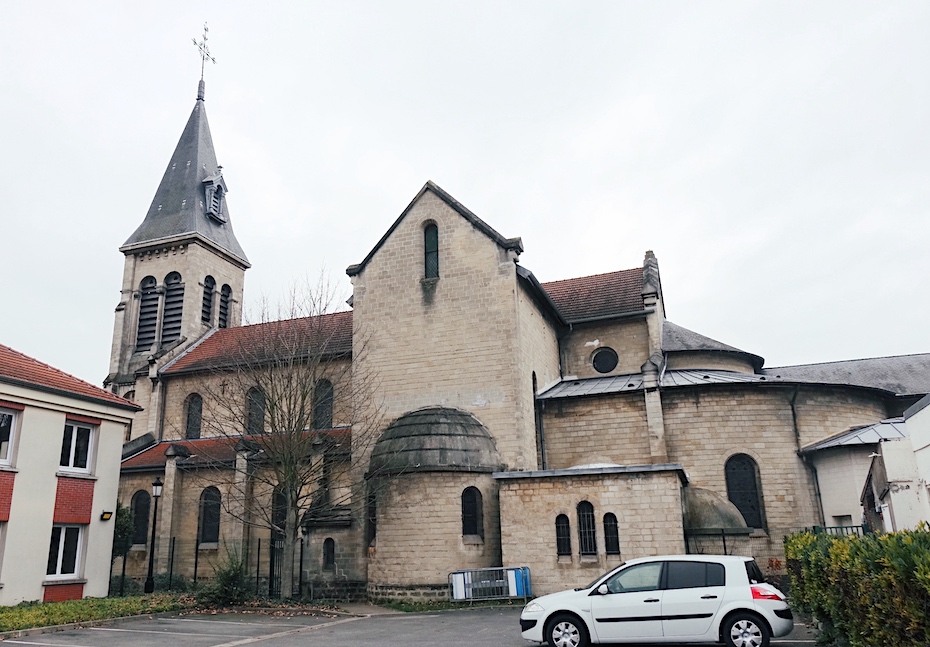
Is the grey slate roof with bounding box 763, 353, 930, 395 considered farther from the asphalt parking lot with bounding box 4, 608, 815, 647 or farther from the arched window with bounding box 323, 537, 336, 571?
the arched window with bounding box 323, 537, 336, 571

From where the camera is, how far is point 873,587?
7.33 meters

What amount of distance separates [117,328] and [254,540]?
689 inches

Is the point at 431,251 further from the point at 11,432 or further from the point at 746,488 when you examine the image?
the point at 11,432

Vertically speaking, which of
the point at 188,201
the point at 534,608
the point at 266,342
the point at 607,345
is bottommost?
the point at 534,608

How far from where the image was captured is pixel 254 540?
83.7 ft

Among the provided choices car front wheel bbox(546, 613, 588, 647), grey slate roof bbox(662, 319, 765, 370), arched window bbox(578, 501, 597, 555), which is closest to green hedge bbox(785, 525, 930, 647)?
car front wheel bbox(546, 613, 588, 647)

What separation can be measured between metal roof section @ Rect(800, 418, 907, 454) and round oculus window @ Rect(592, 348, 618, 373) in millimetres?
7656

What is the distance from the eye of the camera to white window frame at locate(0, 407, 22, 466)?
17859mm

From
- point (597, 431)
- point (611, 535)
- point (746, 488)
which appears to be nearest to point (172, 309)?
point (597, 431)

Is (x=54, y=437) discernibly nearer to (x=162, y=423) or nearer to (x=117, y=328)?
(x=162, y=423)

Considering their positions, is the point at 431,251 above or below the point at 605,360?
above

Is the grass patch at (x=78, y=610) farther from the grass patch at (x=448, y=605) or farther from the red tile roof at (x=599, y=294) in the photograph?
the red tile roof at (x=599, y=294)

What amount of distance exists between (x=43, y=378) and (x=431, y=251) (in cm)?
1227

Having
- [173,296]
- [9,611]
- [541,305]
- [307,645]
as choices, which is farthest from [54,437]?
[173,296]
